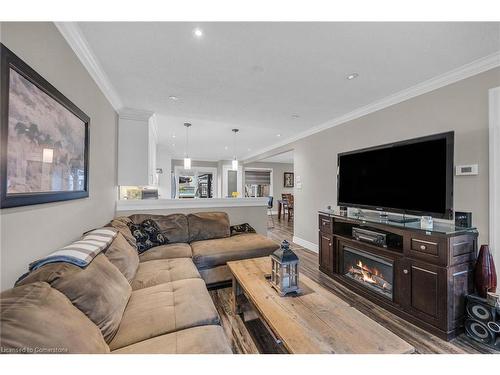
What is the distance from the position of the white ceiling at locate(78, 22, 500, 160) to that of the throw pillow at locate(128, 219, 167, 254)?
1.71 meters

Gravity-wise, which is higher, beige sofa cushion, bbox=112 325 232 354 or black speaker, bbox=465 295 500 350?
beige sofa cushion, bbox=112 325 232 354

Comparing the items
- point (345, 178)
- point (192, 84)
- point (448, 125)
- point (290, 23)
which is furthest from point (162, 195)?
point (448, 125)

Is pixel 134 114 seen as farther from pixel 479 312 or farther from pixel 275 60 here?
pixel 479 312

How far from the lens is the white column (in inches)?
71.0

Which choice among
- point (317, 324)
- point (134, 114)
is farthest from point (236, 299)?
point (134, 114)

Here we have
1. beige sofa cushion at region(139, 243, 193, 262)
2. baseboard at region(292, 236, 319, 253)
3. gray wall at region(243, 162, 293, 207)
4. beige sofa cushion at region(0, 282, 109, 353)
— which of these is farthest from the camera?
gray wall at region(243, 162, 293, 207)

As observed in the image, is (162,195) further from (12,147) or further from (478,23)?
(478,23)

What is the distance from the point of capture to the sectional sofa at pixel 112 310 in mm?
750

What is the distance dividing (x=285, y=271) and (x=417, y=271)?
1.32m

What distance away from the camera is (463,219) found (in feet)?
6.21

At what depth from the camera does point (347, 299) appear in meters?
2.39

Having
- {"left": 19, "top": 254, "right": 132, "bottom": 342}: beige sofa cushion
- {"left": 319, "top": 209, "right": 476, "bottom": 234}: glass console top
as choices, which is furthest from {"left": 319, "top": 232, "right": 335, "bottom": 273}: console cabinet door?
{"left": 19, "top": 254, "right": 132, "bottom": 342}: beige sofa cushion

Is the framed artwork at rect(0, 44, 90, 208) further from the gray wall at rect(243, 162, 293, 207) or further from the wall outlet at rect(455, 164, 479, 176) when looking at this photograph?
the gray wall at rect(243, 162, 293, 207)

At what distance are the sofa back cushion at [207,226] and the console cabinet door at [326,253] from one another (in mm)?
1437
